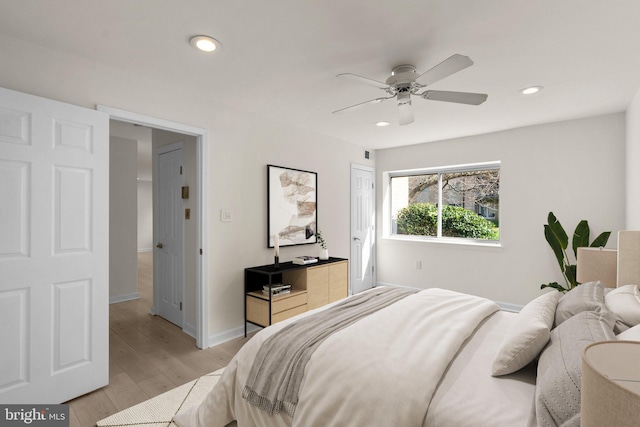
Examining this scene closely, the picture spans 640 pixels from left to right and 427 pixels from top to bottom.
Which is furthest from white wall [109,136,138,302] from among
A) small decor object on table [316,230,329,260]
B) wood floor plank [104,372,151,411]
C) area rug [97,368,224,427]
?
area rug [97,368,224,427]

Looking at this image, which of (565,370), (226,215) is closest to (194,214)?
(226,215)

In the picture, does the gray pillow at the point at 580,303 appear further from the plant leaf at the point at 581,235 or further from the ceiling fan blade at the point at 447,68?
the plant leaf at the point at 581,235

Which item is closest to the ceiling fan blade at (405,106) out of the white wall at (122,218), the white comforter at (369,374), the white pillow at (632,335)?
the white comforter at (369,374)

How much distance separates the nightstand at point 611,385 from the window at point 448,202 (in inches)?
170

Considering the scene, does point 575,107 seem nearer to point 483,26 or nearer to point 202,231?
point 483,26

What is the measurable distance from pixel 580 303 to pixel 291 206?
115 inches

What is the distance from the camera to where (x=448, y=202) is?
5.12 metres

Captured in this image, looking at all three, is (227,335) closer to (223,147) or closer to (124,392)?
(124,392)

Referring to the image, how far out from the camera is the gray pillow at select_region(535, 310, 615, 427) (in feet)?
3.29

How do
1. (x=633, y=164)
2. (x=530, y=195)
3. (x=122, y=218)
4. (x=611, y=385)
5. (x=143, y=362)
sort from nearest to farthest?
(x=611, y=385), (x=143, y=362), (x=633, y=164), (x=530, y=195), (x=122, y=218)

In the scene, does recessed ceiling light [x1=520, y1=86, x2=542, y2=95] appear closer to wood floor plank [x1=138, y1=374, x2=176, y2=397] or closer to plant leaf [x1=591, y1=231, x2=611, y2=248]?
plant leaf [x1=591, y1=231, x2=611, y2=248]

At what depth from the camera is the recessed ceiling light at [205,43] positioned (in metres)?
2.07

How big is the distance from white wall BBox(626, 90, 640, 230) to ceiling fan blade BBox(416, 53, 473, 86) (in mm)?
2082

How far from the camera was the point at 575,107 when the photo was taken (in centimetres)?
338
